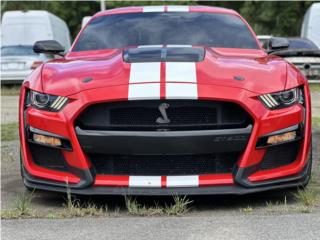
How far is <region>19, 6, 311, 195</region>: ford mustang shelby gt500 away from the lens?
4.09 m

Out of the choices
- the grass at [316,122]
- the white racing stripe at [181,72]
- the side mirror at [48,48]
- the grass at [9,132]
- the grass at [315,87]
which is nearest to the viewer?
the white racing stripe at [181,72]

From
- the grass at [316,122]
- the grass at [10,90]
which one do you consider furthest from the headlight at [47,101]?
the grass at [10,90]

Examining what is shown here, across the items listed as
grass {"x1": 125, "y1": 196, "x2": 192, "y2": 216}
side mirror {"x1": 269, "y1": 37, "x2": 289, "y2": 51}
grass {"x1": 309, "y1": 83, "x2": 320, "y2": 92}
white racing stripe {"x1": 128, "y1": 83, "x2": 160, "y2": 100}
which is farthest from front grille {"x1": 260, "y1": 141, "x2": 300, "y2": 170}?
grass {"x1": 309, "y1": 83, "x2": 320, "y2": 92}

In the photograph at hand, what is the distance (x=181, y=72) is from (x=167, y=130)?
0.45 meters

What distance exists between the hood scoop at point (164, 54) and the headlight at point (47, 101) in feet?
2.09

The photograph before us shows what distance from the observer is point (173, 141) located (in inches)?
160

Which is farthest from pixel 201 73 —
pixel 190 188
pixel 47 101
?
pixel 47 101

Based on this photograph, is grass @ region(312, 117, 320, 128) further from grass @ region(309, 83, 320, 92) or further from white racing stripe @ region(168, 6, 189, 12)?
grass @ region(309, 83, 320, 92)

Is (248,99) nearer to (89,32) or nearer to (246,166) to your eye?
(246,166)

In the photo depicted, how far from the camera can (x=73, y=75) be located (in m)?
4.46

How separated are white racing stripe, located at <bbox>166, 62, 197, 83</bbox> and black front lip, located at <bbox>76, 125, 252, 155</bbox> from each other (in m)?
0.38

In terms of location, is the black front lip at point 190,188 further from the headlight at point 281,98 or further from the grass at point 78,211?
the headlight at point 281,98

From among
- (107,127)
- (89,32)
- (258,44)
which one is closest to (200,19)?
(258,44)

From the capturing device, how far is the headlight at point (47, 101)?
4246mm
